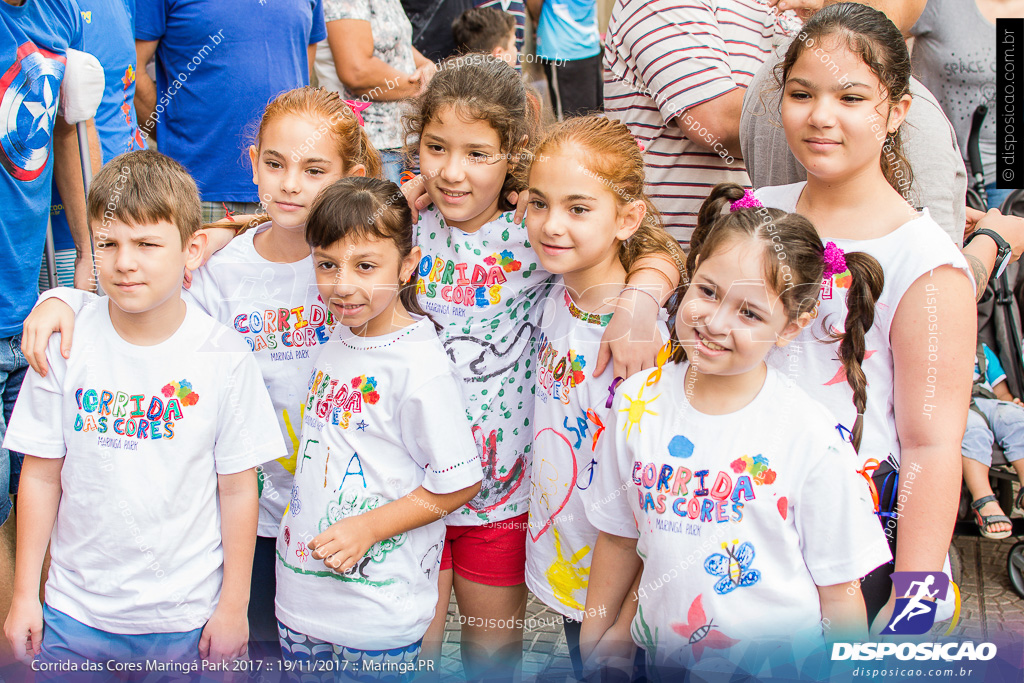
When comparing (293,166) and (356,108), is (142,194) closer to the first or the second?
(293,166)

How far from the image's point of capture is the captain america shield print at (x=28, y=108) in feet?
6.82

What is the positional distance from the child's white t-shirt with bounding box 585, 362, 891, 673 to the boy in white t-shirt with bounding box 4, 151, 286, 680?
90cm

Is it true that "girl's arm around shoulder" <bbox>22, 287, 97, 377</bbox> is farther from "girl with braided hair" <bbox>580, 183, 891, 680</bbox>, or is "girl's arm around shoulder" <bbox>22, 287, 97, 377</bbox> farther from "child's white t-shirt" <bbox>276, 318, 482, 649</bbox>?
"girl with braided hair" <bbox>580, 183, 891, 680</bbox>

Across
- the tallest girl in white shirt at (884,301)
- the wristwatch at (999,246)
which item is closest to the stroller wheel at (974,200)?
the wristwatch at (999,246)

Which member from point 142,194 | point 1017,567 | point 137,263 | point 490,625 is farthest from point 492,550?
point 1017,567

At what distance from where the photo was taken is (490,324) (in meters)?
2.04

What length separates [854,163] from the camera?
1.65 m

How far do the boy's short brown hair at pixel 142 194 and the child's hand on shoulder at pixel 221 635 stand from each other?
2.79ft

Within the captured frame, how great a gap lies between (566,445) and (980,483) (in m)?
1.96

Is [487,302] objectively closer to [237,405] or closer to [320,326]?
[320,326]

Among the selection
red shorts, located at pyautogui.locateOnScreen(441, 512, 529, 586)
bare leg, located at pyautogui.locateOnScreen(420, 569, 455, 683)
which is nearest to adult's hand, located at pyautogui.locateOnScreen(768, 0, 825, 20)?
red shorts, located at pyautogui.locateOnScreen(441, 512, 529, 586)

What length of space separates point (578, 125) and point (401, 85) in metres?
1.97

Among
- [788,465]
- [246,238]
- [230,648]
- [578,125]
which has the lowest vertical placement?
[230,648]

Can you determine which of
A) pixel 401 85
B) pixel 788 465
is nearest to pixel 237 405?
pixel 788 465
